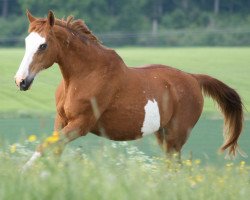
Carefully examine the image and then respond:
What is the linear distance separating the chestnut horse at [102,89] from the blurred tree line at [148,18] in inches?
1473

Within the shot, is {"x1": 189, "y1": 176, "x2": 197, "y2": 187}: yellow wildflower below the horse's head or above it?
below

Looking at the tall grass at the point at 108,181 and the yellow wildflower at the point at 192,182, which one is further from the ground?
the tall grass at the point at 108,181

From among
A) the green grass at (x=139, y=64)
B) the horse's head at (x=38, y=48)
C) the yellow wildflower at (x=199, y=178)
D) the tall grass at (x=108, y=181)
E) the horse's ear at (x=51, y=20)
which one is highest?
the horse's ear at (x=51, y=20)

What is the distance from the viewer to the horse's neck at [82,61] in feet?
34.5

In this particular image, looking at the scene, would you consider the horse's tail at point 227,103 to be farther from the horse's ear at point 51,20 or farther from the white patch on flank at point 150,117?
the horse's ear at point 51,20

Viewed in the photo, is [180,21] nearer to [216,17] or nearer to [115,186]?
[216,17]

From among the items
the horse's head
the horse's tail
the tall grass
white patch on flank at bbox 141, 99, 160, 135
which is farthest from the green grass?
the tall grass

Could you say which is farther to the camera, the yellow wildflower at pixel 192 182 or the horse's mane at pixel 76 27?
the horse's mane at pixel 76 27

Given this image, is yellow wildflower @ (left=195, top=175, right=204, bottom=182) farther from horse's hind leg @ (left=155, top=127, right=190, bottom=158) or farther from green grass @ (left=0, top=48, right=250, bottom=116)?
green grass @ (left=0, top=48, right=250, bottom=116)

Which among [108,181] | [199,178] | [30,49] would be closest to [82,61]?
[30,49]

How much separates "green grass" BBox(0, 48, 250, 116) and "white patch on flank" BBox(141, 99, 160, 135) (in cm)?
887

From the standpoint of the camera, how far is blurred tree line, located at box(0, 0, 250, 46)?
49750 millimetres

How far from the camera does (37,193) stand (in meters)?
6.80

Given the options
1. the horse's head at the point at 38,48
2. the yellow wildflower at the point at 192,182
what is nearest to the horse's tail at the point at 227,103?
the horse's head at the point at 38,48
